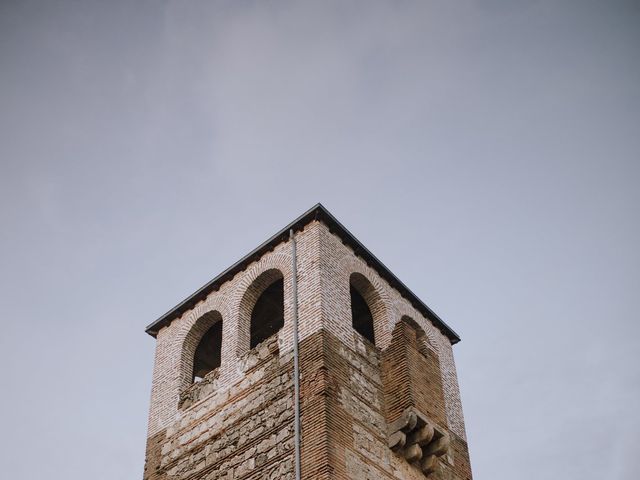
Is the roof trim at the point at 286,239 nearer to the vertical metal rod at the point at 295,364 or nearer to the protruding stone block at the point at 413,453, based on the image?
the vertical metal rod at the point at 295,364

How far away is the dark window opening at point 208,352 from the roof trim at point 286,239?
2.68 ft

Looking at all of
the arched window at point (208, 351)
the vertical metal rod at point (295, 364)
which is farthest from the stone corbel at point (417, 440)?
the arched window at point (208, 351)

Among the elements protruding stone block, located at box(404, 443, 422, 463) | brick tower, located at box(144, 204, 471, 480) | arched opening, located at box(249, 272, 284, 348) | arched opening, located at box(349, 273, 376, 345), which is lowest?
protruding stone block, located at box(404, 443, 422, 463)

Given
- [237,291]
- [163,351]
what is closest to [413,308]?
[237,291]

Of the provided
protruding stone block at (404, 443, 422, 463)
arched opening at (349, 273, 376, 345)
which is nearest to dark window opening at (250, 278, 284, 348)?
arched opening at (349, 273, 376, 345)

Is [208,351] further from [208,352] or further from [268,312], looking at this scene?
[268,312]

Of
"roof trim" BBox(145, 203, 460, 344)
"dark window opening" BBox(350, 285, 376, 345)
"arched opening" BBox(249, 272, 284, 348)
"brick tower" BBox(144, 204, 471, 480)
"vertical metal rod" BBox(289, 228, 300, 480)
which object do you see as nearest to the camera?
"vertical metal rod" BBox(289, 228, 300, 480)

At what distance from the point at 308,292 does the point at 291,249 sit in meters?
1.38

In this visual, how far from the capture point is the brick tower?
1330 centimetres

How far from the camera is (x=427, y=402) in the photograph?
583 inches

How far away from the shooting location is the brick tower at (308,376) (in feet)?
43.7

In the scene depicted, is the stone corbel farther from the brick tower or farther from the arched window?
the arched window

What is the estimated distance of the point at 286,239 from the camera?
54.2 feet

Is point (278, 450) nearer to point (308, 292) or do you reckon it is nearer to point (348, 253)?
point (308, 292)
